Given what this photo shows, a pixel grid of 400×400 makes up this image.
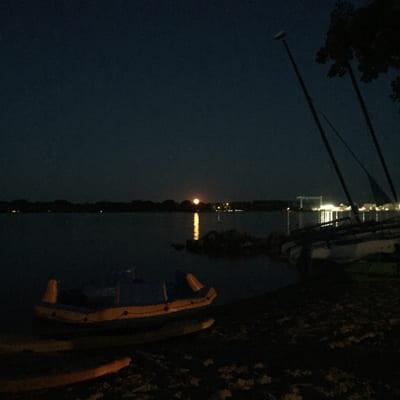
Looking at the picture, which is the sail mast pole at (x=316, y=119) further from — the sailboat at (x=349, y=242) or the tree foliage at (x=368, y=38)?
the tree foliage at (x=368, y=38)

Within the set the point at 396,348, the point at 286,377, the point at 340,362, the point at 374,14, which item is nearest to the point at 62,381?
the point at 286,377

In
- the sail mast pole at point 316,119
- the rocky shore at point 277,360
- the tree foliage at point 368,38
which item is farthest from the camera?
the sail mast pole at point 316,119

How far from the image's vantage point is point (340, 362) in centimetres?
750

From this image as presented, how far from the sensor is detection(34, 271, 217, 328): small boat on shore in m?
12.2

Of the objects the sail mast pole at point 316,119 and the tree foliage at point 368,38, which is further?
the sail mast pole at point 316,119

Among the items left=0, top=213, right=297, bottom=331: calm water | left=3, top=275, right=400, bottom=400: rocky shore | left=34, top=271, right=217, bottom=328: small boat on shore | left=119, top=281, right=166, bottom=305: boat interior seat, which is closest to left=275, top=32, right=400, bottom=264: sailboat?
left=0, top=213, right=297, bottom=331: calm water

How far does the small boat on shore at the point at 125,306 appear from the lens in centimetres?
1217

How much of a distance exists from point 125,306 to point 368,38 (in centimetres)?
969

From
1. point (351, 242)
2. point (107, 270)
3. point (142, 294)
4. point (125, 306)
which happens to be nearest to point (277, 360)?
point (125, 306)

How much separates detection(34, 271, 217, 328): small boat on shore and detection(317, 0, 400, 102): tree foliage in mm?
8251

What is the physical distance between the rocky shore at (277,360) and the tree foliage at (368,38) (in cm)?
654

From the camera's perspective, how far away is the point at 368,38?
12.9m

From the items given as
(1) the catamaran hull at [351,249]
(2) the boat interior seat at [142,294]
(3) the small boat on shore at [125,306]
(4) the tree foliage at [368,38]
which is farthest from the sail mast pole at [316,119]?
(2) the boat interior seat at [142,294]

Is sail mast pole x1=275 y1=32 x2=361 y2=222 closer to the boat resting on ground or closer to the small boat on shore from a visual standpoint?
the boat resting on ground
